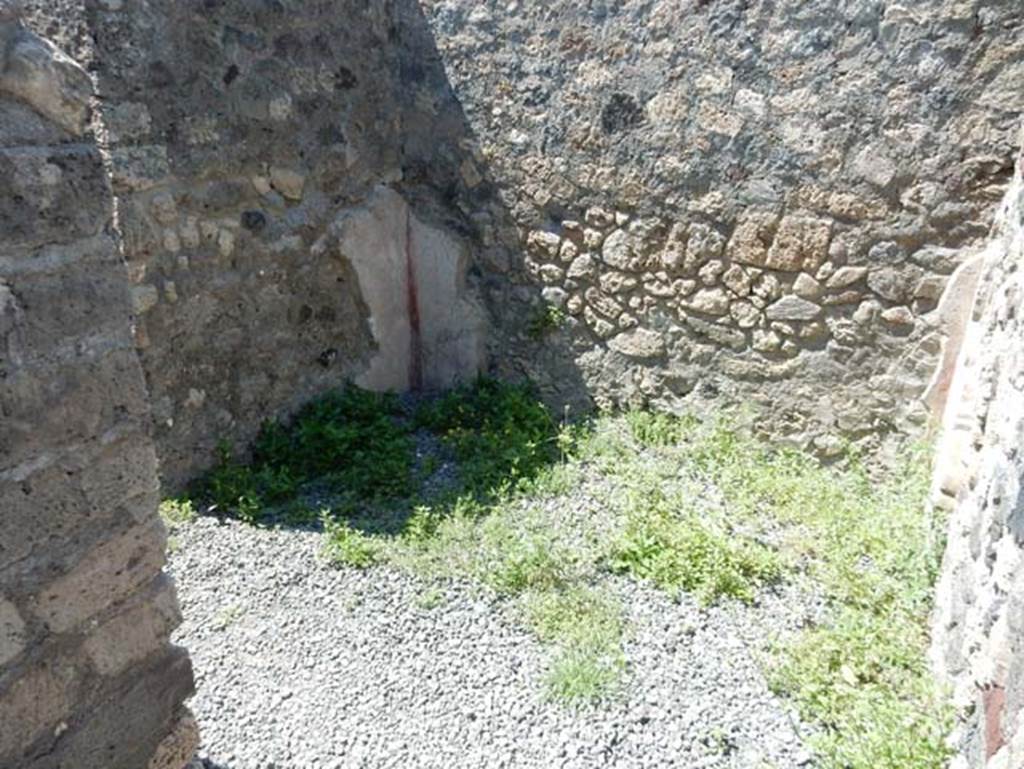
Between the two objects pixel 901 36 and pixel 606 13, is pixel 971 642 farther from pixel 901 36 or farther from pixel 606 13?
pixel 606 13

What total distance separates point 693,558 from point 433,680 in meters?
1.05

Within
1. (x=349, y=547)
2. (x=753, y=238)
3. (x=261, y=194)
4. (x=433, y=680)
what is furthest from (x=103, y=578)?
(x=753, y=238)

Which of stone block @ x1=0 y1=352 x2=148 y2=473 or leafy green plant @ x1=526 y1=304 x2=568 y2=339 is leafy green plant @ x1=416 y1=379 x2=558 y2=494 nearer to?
leafy green plant @ x1=526 y1=304 x2=568 y2=339

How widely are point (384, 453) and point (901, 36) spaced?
2.75m

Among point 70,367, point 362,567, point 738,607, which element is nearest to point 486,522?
point 362,567

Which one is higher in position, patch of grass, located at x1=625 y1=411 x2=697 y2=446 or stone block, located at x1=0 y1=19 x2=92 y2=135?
stone block, located at x1=0 y1=19 x2=92 y2=135

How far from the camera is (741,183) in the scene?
341cm

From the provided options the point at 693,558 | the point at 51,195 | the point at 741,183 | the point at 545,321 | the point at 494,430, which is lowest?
the point at 693,558

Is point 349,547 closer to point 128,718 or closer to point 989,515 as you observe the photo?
point 128,718

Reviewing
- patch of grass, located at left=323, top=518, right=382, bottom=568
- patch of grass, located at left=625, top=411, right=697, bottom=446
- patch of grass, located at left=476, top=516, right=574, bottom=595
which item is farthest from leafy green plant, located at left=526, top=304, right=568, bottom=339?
patch of grass, located at left=323, top=518, right=382, bottom=568

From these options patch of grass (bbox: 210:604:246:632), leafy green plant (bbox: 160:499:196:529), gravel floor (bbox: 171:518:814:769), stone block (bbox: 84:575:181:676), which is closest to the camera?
stone block (bbox: 84:575:181:676)

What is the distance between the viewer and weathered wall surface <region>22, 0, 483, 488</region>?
3096 mm

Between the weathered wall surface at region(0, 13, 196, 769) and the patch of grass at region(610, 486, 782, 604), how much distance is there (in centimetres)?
171

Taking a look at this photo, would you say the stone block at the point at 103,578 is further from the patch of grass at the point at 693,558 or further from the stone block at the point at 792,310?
the stone block at the point at 792,310
